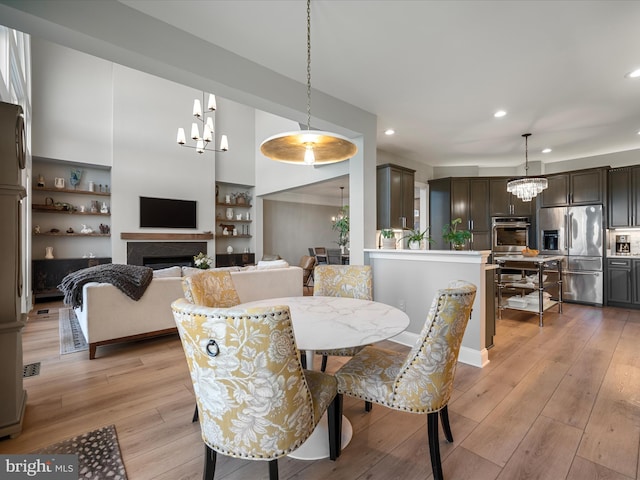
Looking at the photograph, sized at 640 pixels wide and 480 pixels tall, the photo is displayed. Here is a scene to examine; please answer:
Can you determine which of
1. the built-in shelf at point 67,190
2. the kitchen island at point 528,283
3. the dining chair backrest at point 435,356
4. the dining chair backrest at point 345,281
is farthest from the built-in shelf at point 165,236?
the dining chair backrest at point 435,356

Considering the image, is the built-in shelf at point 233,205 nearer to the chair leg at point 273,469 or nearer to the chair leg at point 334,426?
the chair leg at point 334,426

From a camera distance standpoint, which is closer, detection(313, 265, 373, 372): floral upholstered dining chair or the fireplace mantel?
detection(313, 265, 373, 372): floral upholstered dining chair

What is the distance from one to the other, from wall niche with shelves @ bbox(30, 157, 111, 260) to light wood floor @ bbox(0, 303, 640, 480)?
368cm

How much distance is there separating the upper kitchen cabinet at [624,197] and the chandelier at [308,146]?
5.67 metres

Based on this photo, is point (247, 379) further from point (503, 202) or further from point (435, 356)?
point (503, 202)

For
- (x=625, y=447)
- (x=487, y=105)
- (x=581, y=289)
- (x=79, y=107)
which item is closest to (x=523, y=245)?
(x=581, y=289)

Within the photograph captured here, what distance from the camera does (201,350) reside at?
104 cm

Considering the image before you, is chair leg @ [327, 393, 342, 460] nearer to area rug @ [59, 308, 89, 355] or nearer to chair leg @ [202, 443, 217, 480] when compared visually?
chair leg @ [202, 443, 217, 480]

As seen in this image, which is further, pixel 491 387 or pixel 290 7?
pixel 491 387

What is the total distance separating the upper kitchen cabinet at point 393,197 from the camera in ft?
15.5

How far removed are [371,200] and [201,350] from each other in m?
3.16

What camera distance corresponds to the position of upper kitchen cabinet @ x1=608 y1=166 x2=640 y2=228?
5012 millimetres

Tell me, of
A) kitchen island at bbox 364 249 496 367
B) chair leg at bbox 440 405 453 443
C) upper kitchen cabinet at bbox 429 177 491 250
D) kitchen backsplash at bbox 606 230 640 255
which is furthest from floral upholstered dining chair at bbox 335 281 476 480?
kitchen backsplash at bbox 606 230 640 255

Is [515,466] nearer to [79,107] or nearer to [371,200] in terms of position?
[371,200]
